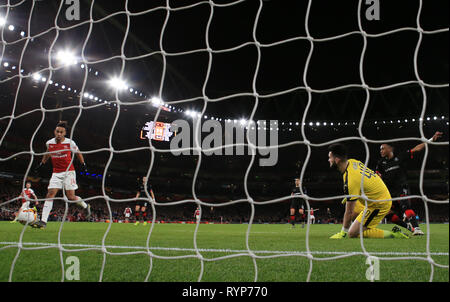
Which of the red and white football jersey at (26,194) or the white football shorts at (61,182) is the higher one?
the white football shorts at (61,182)

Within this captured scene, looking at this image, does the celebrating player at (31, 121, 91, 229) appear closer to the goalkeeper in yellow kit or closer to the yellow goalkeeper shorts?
the goalkeeper in yellow kit

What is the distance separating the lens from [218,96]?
25.5m

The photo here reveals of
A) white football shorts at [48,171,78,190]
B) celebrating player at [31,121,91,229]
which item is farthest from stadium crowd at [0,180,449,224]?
white football shorts at [48,171,78,190]

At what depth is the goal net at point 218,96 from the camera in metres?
11.5

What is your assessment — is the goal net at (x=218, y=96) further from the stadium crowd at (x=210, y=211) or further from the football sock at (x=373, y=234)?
the football sock at (x=373, y=234)

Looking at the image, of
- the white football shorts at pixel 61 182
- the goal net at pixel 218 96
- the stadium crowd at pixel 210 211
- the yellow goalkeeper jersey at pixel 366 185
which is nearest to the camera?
the yellow goalkeeper jersey at pixel 366 185

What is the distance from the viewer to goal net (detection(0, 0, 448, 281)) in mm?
11539

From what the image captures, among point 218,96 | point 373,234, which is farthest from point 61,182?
point 218,96

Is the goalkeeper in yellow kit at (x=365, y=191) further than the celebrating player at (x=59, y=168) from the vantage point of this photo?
No

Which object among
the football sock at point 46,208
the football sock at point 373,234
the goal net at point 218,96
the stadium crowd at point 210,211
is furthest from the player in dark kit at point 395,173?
the stadium crowd at point 210,211

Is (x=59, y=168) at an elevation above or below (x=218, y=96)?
below

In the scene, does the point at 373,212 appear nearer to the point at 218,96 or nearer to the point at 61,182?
the point at 61,182
